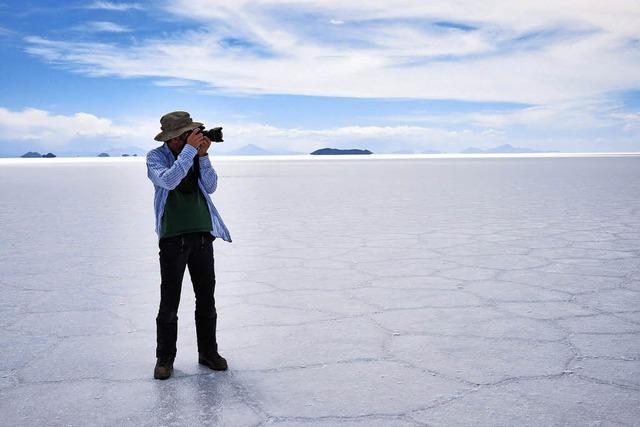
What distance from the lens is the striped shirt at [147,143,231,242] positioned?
8.38ft

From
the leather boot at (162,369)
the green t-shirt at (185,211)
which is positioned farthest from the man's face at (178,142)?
the leather boot at (162,369)

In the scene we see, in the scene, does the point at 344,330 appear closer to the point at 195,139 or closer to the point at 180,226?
the point at 180,226

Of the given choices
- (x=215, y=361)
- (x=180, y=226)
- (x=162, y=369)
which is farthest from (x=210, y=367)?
(x=180, y=226)

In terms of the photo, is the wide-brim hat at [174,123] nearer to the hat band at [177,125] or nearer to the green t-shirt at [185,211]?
the hat band at [177,125]

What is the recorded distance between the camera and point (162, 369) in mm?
2701

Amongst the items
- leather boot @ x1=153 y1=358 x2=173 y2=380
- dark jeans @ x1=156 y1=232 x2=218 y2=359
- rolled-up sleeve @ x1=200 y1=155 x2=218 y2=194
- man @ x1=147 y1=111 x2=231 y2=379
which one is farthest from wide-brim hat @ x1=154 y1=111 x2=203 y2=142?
leather boot @ x1=153 y1=358 x2=173 y2=380

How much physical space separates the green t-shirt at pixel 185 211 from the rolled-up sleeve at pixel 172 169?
99mm

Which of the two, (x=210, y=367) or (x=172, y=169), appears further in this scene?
(x=210, y=367)

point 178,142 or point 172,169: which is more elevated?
point 178,142

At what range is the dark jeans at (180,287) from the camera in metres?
2.73

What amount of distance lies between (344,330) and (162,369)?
1.01 m

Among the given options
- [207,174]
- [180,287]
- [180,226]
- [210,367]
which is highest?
[207,174]

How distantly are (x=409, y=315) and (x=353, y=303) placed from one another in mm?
402

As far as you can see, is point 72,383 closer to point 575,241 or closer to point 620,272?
point 620,272
